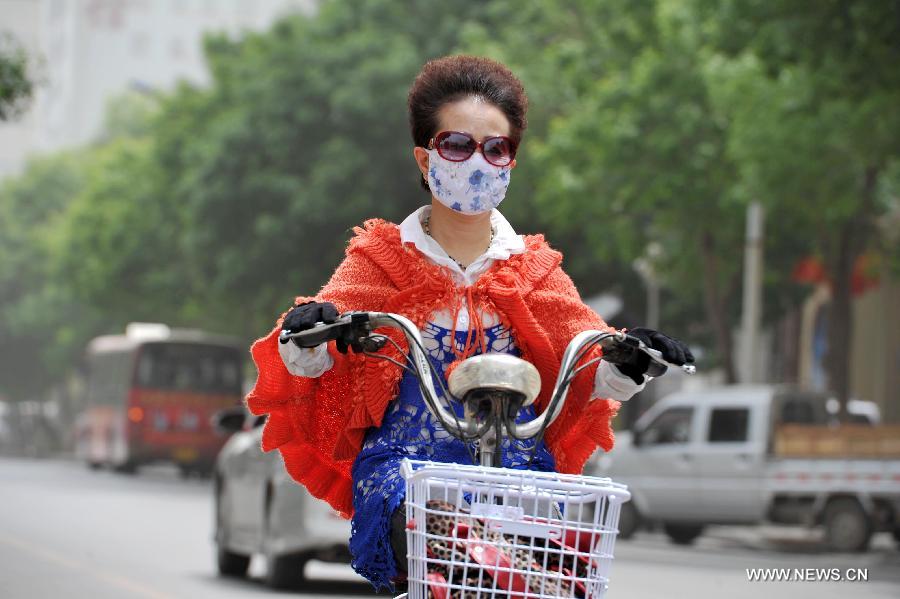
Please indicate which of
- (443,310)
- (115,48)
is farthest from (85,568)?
(115,48)

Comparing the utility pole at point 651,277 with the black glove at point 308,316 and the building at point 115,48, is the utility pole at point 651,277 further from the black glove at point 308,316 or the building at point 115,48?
the building at point 115,48

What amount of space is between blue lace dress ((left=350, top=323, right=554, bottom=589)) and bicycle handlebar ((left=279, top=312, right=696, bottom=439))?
0.33 ft

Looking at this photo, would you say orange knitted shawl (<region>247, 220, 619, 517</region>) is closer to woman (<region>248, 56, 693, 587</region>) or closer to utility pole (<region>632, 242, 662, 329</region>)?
woman (<region>248, 56, 693, 587</region>)

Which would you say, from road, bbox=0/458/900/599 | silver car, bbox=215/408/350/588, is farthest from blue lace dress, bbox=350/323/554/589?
road, bbox=0/458/900/599

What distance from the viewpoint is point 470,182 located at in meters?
4.20

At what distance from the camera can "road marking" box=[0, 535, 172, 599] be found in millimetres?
12055

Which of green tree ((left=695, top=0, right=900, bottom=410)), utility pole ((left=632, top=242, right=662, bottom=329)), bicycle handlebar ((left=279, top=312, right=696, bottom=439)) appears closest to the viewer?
bicycle handlebar ((left=279, top=312, right=696, bottom=439))

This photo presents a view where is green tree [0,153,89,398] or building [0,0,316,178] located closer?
green tree [0,153,89,398]

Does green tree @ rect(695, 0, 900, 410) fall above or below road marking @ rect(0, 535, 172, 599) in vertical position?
above

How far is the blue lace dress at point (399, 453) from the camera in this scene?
12.3 feet

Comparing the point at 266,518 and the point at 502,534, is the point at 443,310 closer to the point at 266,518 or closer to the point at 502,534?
the point at 502,534

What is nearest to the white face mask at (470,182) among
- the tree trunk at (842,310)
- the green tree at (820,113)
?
the green tree at (820,113)

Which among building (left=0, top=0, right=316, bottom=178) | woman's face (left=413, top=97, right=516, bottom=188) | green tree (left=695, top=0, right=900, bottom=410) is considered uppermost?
building (left=0, top=0, right=316, bottom=178)

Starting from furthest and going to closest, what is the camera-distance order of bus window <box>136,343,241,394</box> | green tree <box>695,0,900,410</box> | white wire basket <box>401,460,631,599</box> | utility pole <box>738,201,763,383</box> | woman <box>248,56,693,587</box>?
bus window <box>136,343,241,394</box> → utility pole <box>738,201,763,383</box> → green tree <box>695,0,900,410</box> → woman <box>248,56,693,587</box> → white wire basket <box>401,460,631,599</box>
